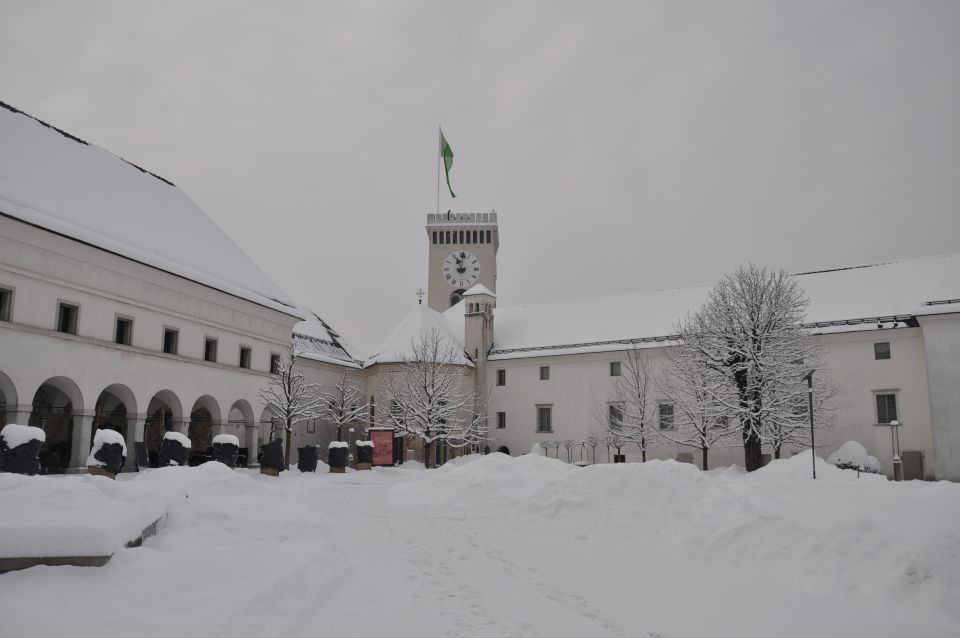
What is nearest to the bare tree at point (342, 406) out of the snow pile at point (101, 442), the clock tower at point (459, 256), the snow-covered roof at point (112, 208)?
the snow-covered roof at point (112, 208)

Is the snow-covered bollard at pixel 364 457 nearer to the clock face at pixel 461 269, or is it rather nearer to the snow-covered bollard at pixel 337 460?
the snow-covered bollard at pixel 337 460

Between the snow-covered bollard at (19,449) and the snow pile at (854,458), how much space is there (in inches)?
1314

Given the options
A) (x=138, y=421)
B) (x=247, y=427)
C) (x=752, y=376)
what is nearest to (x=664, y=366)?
(x=752, y=376)

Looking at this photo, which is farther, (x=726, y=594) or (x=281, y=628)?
(x=726, y=594)

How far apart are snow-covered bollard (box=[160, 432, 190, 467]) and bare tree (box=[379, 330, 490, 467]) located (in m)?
19.9

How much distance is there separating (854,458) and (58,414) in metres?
37.8

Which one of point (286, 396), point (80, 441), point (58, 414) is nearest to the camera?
point (80, 441)

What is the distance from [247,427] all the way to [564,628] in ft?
105

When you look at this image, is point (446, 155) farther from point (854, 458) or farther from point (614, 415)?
point (854, 458)

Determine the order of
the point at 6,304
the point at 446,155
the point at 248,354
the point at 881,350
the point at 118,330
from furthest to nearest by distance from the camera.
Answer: the point at 446,155 → the point at 881,350 → the point at 248,354 → the point at 118,330 → the point at 6,304

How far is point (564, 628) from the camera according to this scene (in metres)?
7.62

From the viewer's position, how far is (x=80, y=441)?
1053 inches

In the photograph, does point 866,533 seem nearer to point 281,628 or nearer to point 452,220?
point 281,628

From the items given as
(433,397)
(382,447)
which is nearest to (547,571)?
(382,447)
